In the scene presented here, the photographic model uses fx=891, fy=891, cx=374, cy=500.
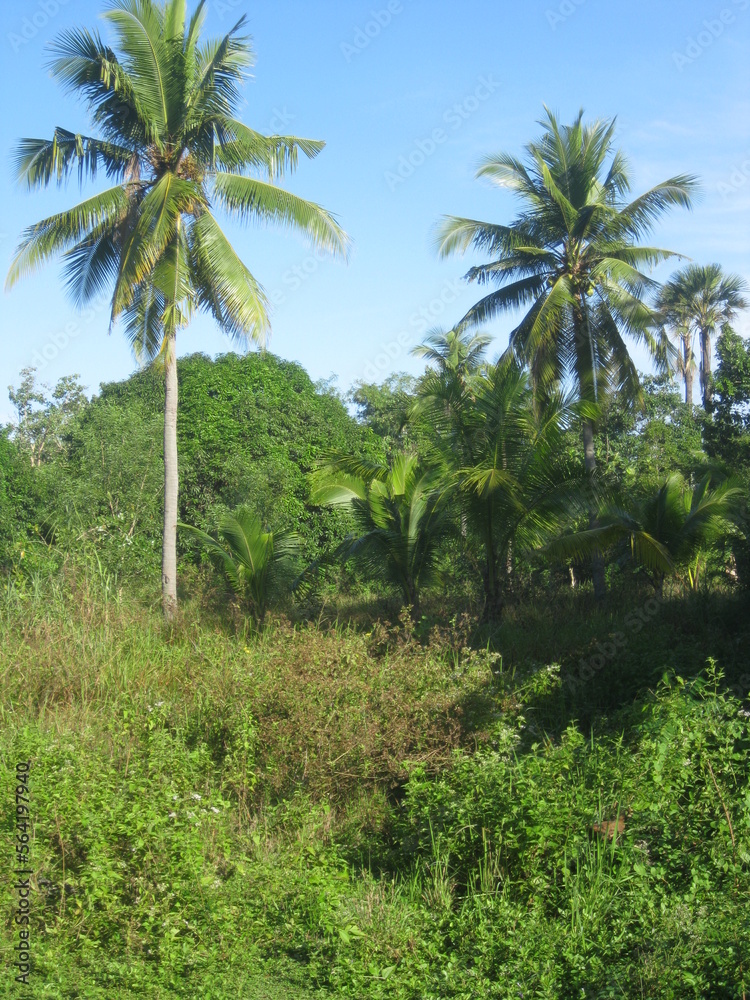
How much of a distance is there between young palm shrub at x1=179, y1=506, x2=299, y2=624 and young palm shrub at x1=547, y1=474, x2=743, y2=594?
472cm

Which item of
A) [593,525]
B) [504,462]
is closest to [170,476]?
[504,462]

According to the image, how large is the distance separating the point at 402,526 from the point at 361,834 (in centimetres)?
884

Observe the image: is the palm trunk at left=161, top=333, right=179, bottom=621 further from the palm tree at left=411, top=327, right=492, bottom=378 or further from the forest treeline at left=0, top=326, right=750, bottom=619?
the palm tree at left=411, top=327, right=492, bottom=378

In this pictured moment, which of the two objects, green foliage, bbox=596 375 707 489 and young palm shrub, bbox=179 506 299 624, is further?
green foliage, bbox=596 375 707 489

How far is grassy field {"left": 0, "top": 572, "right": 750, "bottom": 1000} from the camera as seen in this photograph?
4.62 m

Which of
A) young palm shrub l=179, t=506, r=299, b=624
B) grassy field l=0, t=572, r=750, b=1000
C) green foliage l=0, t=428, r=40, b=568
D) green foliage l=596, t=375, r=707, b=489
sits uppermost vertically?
green foliage l=596, t=375, r=707, b=489

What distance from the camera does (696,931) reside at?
170 inches

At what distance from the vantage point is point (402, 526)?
1519 centimetres

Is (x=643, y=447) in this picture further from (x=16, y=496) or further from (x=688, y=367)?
(x=16, y=496)

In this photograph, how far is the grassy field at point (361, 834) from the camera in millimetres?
4617

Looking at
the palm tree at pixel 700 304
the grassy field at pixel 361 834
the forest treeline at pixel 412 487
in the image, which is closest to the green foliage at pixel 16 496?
the forest treeline at pixel 412 487

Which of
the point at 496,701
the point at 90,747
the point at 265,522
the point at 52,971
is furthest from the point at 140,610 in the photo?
the point at 265,522

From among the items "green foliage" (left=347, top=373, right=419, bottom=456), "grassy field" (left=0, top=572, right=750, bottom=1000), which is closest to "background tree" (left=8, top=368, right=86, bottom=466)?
"green foliage" (left=347, top=373, right=419, bottom=456)

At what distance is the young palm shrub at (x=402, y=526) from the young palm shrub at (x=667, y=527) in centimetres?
213
